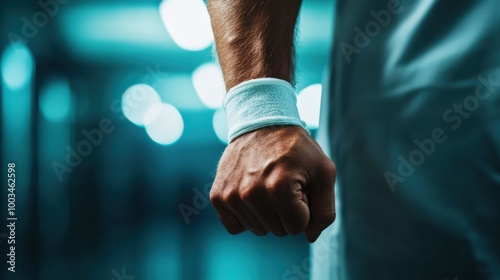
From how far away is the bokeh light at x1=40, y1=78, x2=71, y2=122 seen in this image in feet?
11.6

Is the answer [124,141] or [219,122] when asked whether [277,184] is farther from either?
[124,141]

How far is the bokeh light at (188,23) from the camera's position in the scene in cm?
335

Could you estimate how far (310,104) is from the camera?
301 centimetres

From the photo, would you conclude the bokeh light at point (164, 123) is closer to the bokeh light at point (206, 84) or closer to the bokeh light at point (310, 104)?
the bokeh light at point (206, 84)

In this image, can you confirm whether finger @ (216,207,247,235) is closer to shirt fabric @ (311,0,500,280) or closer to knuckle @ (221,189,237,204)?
knuckle @ (221,189,237,204)

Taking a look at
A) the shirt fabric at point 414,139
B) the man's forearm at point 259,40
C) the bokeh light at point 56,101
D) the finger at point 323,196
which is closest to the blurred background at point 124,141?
the bokeh light at point 56,101

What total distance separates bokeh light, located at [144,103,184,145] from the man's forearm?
2963mm

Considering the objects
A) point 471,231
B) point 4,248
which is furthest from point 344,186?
point 4,248

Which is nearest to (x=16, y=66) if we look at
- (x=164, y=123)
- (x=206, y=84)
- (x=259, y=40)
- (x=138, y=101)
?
(x=138, y=101)

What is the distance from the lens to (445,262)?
62 cm

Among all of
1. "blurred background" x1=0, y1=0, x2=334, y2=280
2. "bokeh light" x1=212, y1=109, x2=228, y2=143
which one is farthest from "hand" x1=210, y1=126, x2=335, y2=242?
"bokeh light" x1=212, y1=109, x2=228, y2=143

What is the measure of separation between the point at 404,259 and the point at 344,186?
14cm

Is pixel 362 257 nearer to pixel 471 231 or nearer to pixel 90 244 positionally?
pixel 471 231

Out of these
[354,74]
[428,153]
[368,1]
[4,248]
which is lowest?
[4,248]
